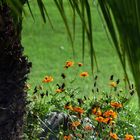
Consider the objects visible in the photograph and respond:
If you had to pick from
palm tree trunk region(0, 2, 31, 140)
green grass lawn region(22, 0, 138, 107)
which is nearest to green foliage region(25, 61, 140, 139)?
palm tree trunk region(0, 2, 31, 140)

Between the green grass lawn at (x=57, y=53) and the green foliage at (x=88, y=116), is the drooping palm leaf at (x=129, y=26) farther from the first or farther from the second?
the green grass lawn at (x=57, y=53)

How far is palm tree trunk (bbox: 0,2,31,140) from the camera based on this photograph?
346 cm

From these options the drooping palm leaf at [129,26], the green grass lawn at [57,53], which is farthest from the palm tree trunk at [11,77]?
the green grass lawn at [57,53]

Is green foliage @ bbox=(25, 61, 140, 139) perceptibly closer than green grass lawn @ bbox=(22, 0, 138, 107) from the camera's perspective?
Yes

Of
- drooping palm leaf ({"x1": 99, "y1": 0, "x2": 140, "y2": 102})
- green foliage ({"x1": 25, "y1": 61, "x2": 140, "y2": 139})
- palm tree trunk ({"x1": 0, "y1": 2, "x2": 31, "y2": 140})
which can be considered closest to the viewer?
drooping palm leaf ({"x1": 99, "y1": 0, "x2": 140, "y2": 102})

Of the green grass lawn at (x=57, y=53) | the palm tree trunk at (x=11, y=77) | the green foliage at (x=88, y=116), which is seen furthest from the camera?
the green grass lawn at (x=57, y=53)

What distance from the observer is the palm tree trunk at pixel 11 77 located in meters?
3.46

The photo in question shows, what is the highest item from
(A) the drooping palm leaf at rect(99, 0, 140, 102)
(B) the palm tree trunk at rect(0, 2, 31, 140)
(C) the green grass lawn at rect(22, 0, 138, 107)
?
(C) the green grass lawn at rect(22, 0, 138, 107)

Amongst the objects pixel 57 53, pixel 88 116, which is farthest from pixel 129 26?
pixel 57 53

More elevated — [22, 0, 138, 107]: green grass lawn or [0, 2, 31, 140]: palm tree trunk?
[22, 0, 138, 107]: green grass lawn

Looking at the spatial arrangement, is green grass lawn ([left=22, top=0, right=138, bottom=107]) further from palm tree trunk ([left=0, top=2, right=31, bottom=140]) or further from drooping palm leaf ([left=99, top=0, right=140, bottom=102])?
drooping palm leaf ([left=99, top=0, right=140, bottom=102])

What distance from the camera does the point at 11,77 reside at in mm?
3635

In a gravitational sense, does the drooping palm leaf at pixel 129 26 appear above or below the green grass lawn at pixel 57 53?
below

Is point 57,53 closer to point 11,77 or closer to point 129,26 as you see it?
point 11,77
